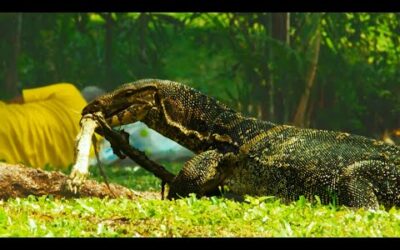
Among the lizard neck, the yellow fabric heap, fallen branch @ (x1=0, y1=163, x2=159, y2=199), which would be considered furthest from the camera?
the yellow fabric heap

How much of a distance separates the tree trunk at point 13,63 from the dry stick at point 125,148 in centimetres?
973

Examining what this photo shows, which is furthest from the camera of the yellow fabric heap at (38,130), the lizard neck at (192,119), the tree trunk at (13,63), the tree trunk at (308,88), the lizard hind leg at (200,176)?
the tree trunk at (13,63)

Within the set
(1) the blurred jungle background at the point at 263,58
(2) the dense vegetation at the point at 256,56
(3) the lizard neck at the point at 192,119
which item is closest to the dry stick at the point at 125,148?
(3) the lizard neck at the point at 192,119

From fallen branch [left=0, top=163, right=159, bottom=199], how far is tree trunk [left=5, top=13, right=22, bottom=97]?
8.43 meters

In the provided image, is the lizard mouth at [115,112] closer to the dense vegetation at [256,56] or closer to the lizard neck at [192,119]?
the lizard neck at [192,119]

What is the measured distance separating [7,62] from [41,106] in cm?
321

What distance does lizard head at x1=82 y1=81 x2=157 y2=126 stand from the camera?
7.39m

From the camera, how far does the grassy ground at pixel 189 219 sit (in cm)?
514

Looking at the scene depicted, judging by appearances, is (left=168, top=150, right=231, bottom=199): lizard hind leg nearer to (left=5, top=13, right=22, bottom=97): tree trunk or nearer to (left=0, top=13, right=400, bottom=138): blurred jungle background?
(left=0, top=13, right=400, bottom=138): blurred jungle background

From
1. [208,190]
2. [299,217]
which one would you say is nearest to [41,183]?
[208,190]

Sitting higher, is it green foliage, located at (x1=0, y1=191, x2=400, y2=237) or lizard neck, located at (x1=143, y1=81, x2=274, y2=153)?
lizard neck, located at (x1=143, y1=81, x2=274, y2=153)

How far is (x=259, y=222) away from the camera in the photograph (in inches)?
216

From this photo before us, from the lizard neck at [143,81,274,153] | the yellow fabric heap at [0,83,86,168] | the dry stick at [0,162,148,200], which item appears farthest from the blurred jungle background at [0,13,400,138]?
the lizard neck at [143,81,274,153]
